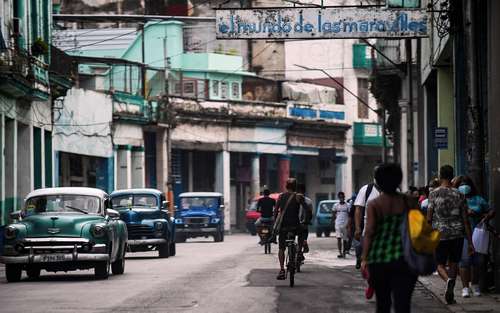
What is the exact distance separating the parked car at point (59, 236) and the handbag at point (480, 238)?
24.0 ft

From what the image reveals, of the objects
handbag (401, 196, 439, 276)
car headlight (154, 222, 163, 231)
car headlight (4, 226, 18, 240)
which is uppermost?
handbag (401, 196, 439, 276)

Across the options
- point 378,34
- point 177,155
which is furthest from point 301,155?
point 378,34

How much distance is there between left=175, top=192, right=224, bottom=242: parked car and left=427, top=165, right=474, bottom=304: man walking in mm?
35551

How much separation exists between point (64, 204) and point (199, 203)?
96.5 ft

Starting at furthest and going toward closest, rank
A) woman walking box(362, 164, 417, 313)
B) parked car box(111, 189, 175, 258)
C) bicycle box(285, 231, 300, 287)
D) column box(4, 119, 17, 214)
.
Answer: column box(4, 119, 17, 214) → parked car box(111, 189, 175, 258) → bicycle box(285, 231, 300, 287) → woman walking box(362, 164, 417, 313)

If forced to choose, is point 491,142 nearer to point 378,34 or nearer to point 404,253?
point 378,34

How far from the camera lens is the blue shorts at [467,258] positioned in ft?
59.9

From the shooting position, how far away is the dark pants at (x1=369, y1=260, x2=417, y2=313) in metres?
10.9

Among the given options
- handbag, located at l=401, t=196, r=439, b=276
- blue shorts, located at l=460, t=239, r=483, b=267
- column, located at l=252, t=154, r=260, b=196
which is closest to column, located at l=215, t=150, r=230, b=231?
column, located at l=252, t=154, r=260, b=196

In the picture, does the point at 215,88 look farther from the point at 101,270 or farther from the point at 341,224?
the point at 101,270

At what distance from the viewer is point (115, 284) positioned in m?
22.4

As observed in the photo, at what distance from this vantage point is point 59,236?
23219 mm

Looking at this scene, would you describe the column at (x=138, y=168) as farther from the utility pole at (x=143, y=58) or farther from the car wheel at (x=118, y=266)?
the car wheel at (x=118, y=266)

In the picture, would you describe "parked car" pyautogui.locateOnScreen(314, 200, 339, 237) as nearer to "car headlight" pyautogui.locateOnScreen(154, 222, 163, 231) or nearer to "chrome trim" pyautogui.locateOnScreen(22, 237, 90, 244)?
"car headlight" pyautogui.locateOnScreen(154, 222, 163, 231)
